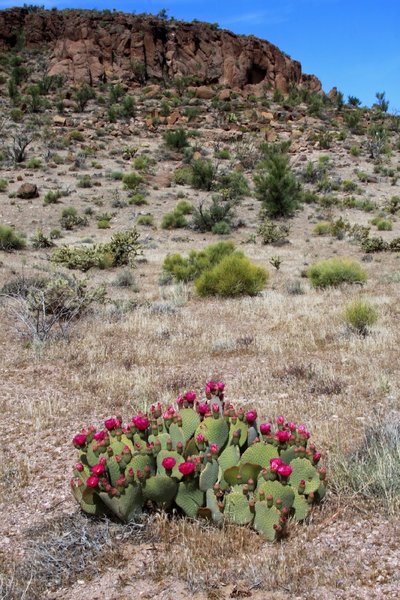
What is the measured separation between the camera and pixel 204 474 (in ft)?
11.7

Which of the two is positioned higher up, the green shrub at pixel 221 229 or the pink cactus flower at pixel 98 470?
the green shrub at pixel 221 229

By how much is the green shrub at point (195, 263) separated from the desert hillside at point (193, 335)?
92mm

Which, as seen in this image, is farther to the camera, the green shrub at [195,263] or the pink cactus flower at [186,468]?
the green shrub at [195,263]

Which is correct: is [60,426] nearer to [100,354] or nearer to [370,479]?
[100,354]

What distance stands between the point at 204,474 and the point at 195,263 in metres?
12.0

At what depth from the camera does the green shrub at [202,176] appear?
3086 centimetres

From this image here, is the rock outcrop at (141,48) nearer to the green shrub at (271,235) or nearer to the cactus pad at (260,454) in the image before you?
the green shrub at (271,235)

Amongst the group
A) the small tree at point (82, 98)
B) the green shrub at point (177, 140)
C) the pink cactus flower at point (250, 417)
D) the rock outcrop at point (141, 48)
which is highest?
the rock outcrop at point (141, 48)

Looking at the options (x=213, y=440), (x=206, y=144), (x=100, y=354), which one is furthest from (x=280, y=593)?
(x=206, y=144)

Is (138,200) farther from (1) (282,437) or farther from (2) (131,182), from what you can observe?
(1) (282,437)

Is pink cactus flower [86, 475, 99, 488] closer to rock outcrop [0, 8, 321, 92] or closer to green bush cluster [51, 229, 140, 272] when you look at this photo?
green bush cluster [51, 229, 140, 272]

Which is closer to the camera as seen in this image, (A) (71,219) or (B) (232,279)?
(B) (232,279)

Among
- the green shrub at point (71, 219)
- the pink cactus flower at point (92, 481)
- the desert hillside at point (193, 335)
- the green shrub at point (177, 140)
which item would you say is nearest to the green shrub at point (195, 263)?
the desert hillside at point (193, 335)

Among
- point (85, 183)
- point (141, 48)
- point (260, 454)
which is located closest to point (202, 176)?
point (85, 183)
